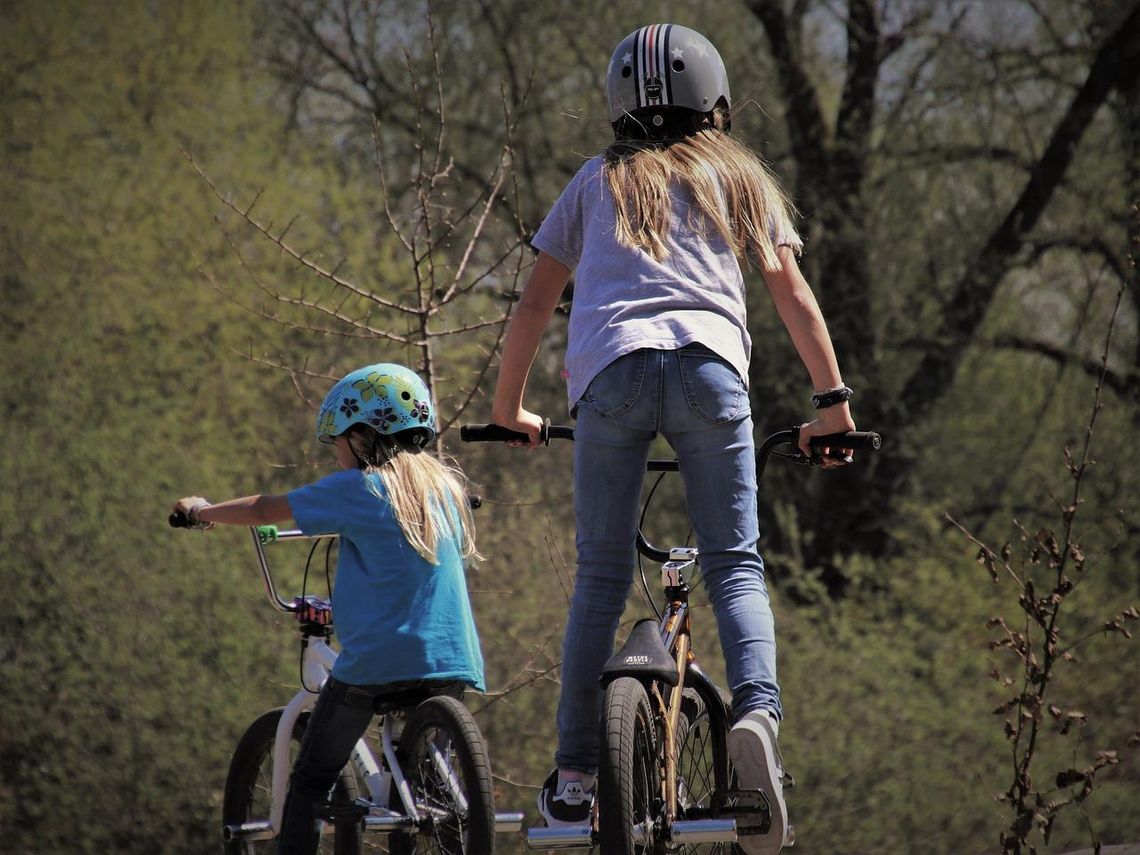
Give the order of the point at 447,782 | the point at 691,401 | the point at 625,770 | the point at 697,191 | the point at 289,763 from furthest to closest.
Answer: the point at 289,763 → the point at 447,782 → the point at 697,191 → the point at 691,401 → the point at 625,770

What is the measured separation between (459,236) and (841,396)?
647 cm

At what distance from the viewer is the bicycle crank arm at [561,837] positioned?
2.91m

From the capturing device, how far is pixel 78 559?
22.7ft

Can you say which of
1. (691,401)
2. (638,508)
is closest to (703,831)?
(638,508)

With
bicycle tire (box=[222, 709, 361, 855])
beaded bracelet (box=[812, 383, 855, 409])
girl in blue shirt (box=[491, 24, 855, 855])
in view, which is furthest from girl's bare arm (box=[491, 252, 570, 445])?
bicycle tire (box=[222, 709, 361, 855])

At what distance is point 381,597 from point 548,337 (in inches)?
222

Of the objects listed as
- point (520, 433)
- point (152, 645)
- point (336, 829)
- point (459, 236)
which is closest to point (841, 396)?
point (520, 433)

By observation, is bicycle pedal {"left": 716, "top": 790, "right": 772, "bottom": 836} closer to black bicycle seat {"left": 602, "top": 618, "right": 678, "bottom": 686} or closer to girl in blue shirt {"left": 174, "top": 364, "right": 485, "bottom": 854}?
black bicycle seat {"left": 602, "top": 618, "right": 678, "bottom": 686}

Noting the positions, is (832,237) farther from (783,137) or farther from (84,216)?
(84,216)

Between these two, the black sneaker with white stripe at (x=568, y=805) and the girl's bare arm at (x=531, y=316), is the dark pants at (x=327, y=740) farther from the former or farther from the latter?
the girl's bare arm at (x=531, y=316)

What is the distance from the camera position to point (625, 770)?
2752 mm

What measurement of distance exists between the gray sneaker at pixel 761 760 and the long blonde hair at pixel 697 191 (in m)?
0.94

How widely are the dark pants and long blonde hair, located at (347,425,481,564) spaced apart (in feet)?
1.08

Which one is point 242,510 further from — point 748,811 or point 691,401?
point 748,811
